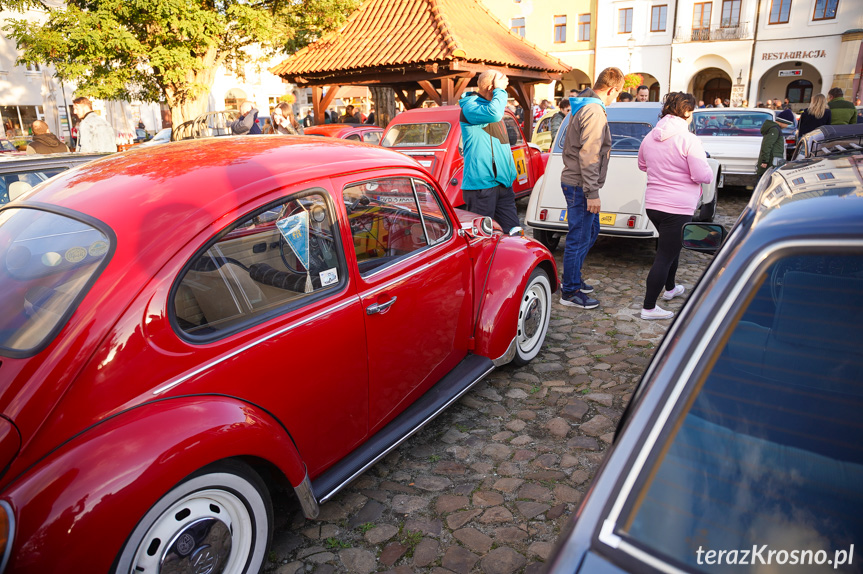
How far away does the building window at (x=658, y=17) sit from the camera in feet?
119

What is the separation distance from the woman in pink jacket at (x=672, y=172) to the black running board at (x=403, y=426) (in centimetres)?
227

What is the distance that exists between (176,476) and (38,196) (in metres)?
1.57

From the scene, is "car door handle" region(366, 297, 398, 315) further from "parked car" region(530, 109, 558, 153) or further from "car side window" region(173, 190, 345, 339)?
"parked car" region(530, 109, 558, 153)

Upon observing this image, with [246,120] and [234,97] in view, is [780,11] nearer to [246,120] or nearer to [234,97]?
[246,120]

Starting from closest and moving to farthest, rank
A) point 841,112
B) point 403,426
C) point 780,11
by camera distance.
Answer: point 403,426 < point 841,112 < point 780,11

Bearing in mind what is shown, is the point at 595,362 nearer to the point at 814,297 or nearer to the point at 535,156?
the point at 814,297

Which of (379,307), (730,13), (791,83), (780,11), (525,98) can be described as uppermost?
(730,13)

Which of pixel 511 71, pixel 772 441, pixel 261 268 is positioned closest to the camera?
pixel 772 441

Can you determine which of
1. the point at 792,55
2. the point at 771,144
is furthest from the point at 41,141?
the point at 792,55

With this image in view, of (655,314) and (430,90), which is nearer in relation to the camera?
(655,314)

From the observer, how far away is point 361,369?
2695mm

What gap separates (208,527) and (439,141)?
7.08 metres

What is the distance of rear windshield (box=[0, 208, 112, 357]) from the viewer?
1.92m

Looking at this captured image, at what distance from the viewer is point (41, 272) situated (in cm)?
215
